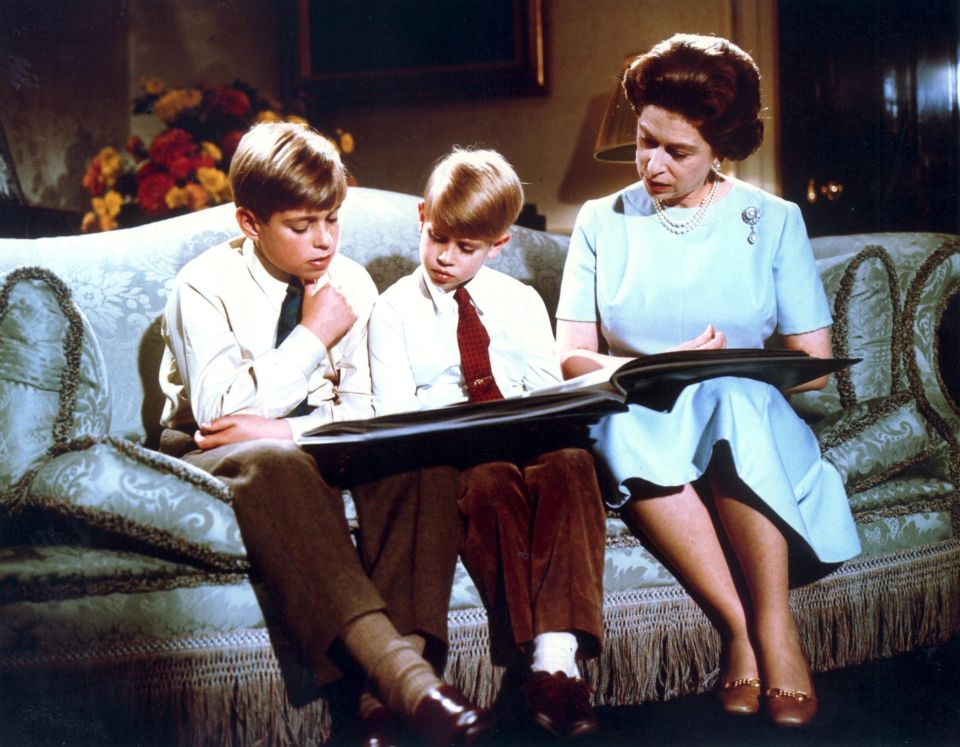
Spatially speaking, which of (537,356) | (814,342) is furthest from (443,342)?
(814,342)

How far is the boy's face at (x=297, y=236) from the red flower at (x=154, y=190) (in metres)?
0.83

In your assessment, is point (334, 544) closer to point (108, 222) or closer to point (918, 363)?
point (918, 363)

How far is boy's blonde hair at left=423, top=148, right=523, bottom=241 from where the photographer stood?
1.48 metres

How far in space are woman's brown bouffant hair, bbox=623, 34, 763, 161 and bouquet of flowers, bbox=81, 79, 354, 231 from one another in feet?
2.92

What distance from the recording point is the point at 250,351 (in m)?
1.49

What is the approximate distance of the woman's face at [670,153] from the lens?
1.59 meters

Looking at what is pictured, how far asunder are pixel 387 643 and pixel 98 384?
66 cm

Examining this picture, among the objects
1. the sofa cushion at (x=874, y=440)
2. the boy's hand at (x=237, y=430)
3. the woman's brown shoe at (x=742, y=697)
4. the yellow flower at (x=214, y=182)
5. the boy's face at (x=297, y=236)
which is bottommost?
the woman's brown shoe at (x=742, y=697)

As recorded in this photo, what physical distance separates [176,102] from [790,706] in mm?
1867

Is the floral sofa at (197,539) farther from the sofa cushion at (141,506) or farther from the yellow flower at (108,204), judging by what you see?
the yellow flower at (108,204)

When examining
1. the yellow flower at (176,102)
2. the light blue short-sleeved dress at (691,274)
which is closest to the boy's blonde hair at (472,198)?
the light blue short-sleeved dress at (691,274)

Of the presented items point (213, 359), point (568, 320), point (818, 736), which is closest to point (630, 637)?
point (818, 736)

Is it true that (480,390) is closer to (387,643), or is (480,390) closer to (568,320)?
(568,320)

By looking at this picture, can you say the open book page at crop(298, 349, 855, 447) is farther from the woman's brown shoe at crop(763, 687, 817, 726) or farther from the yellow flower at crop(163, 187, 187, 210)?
the yellow flower at crop(163, 187, 187, 210)
